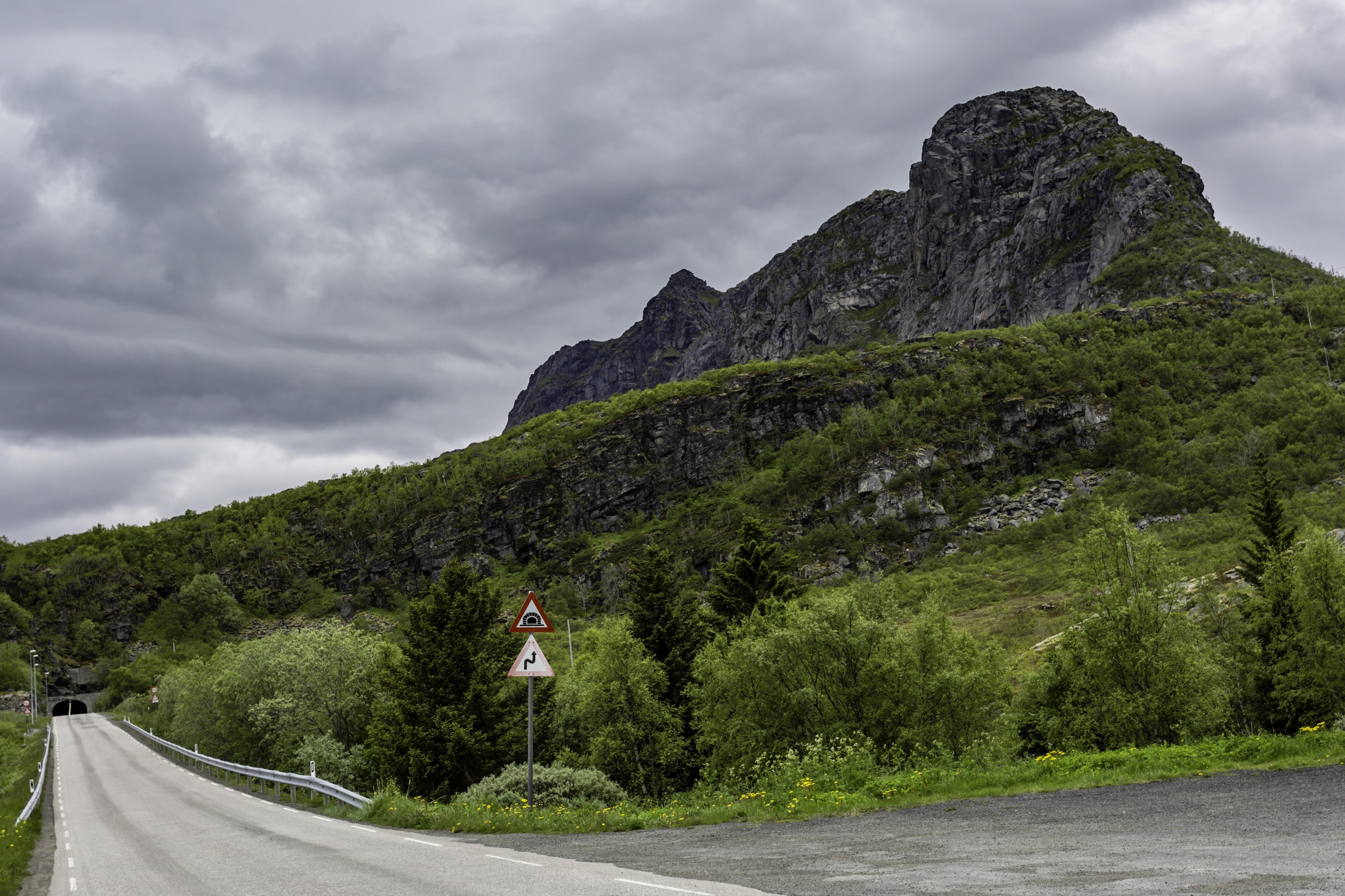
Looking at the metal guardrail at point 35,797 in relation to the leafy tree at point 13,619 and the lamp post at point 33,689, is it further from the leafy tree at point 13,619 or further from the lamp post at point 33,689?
the leafy tree at point 13,619

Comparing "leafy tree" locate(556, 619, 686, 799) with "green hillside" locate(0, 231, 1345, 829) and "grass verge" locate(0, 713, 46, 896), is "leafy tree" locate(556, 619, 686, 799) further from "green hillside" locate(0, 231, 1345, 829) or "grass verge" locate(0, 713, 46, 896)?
"grass verge" locate(0, 713, 46, 896)

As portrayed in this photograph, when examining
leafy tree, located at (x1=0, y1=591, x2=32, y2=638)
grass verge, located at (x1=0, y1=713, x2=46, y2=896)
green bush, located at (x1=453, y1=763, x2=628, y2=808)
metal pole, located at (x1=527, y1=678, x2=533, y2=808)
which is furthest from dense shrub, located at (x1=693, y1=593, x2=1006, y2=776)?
leafy tree, located at (x1=0, y1=591, x2=32, y2=638)

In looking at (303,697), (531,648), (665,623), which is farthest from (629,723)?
(531,648)

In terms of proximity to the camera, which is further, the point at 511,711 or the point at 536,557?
the point at 536,557

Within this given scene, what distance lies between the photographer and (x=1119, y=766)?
621 inches

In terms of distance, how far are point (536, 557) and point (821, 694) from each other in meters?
167

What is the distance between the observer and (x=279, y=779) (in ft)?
87.0

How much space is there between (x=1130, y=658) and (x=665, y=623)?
23.1m

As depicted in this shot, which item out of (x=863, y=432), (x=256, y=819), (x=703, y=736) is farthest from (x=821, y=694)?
(x=863, y=432)

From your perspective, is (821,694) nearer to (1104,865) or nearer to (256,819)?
(256,819)

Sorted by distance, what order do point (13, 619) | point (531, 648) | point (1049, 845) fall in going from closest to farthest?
point (1049, 845) → point (531, 648) → point (13, 619)

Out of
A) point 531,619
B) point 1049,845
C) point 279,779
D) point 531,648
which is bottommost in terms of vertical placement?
point 279,779

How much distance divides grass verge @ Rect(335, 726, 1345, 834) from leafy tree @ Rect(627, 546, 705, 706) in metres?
24.6

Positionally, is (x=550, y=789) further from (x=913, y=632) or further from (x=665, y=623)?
(x=665, y=623)
